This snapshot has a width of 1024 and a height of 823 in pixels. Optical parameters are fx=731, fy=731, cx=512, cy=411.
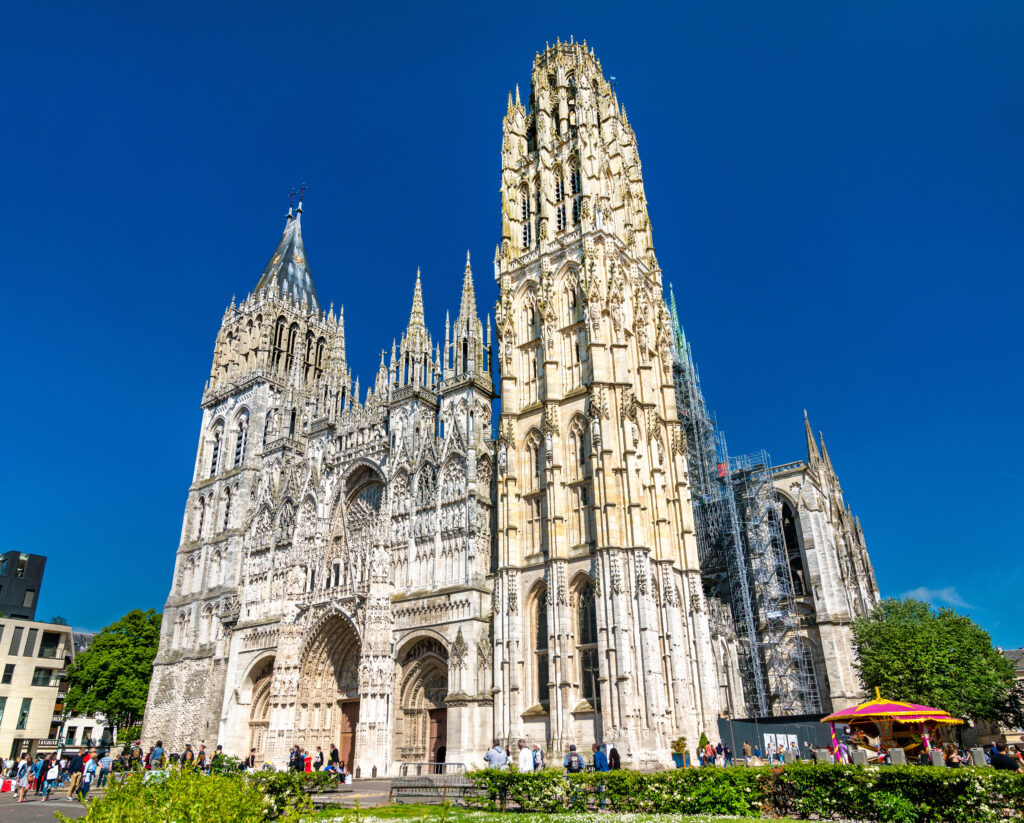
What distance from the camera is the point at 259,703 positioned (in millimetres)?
41344

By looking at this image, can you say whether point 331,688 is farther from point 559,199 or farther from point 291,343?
point 559,199

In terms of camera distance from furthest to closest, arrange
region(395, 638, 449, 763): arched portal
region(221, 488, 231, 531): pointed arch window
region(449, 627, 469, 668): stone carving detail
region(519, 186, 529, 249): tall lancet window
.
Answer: region(221, 488, 231, 531): pointed arch window, region(519, 186, 529, 249): tall lancet window, region(395, 638, 449, 763): arched portal, region(449, 627, 469, 668): stone carving detail

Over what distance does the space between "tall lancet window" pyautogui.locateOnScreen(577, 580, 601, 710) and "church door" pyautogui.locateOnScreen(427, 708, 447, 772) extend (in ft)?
24.3

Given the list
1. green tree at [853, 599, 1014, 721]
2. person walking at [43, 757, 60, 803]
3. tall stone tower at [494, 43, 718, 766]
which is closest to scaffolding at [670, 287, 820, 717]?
green tree at [853, 599, 1014, 721]

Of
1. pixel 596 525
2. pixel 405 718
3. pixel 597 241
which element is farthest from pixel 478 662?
pixel 597 241

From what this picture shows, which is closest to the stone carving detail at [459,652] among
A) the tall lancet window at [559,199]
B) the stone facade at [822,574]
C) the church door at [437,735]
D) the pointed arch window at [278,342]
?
the church door at [437,735]

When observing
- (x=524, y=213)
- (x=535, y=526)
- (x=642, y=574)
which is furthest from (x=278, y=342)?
(x=642, y=574)

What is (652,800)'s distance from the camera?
50.3 feet

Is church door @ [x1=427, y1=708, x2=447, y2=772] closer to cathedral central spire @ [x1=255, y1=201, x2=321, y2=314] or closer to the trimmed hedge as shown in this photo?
the trimmed hedge

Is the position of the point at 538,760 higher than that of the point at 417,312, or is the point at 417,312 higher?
the point at 417,312

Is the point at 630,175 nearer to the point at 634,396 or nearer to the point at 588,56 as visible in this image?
the point at 588,56

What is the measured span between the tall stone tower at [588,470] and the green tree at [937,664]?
348 inches

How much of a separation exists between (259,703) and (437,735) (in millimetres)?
13194

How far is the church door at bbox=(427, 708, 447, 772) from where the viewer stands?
33.4 m
